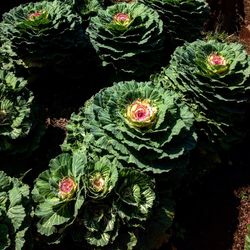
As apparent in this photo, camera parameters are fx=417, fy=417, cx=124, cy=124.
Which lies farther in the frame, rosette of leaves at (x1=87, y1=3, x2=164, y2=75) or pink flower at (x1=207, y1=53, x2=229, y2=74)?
rosette of leaves at (x1=87, y1=3, x2=164, y2=75)

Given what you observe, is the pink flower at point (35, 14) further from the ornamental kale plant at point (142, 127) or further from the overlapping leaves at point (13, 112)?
the ornamental kale plant at point (142, 127)

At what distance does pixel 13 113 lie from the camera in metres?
4.19

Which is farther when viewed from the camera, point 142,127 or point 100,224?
point 142,127

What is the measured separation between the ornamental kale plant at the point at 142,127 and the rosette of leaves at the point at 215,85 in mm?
535

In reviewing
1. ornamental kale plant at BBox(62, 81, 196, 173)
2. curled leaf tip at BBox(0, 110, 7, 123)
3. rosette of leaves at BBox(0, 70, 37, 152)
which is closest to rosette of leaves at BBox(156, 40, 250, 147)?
ornamental kale plant at BBox(62, 81, 196, 173)

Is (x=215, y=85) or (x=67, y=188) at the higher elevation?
(x=215, y=85)

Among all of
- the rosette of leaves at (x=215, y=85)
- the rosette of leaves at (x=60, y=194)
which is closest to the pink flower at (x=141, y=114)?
the rosette of leaves at (x=60, y=194)

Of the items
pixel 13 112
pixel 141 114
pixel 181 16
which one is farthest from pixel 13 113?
pixel 181 16

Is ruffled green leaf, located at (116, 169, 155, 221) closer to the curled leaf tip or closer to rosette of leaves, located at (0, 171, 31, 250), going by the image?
rosette of leaves, located at (0, 171, 31, 250)

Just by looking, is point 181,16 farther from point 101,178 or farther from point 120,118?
point 101,178

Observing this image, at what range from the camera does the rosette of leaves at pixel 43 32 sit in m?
4.84

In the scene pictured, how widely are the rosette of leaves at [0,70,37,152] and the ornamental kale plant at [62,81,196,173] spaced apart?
2.18 ft

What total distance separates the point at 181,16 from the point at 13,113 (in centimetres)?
251

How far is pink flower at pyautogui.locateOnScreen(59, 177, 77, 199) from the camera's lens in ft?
11.5
